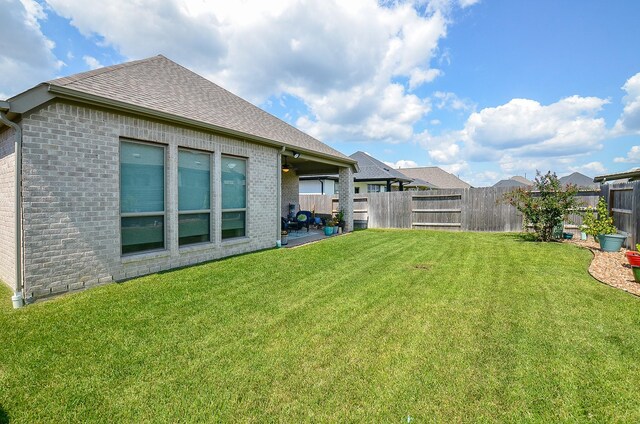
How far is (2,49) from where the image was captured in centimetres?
941

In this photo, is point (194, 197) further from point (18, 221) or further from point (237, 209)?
point (18, 221)

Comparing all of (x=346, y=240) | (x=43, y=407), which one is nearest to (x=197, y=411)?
(x=43, y=407)

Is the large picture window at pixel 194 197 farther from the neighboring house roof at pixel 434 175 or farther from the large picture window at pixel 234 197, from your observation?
the neighboring house roof at pixel 434 175

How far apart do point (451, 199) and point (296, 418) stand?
14377mm

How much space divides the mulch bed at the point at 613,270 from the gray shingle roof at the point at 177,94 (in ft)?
27.8

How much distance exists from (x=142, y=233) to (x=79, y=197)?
4.45ft

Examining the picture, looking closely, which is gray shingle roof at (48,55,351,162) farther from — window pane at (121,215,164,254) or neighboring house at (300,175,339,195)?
neighboring house at (300,175,339,195)

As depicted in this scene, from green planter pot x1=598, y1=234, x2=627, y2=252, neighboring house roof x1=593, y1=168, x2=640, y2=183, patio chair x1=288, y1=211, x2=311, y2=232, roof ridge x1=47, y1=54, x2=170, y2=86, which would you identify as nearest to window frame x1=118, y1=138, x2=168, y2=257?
roof ridge x1=47, y1=54, x2=170, y2=86

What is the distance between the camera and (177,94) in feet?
25.3

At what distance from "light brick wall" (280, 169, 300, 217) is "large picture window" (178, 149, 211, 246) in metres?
8.65

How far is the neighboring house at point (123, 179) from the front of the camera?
15.2 feet

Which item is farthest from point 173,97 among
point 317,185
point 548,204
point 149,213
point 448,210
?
point 317,185

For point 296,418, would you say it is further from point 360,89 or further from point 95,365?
point 360,89

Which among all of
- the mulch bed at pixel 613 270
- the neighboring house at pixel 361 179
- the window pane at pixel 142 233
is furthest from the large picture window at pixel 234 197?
the neighboring house at pixel 361 179
